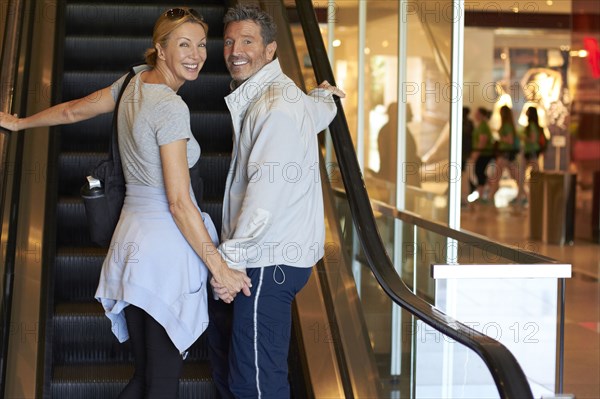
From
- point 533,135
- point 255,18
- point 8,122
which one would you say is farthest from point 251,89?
point 533,135

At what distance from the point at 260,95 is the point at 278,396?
3.23ft

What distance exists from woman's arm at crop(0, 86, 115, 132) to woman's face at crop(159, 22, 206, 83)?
0.35 meters

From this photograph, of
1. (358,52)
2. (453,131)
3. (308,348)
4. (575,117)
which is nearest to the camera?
(308,348)

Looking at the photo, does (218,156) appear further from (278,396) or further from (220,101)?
(278,396)

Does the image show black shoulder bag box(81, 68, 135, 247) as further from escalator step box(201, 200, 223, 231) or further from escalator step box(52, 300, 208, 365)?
escalator step box(201, 200, 223, 231)

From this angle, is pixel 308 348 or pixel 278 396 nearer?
pixel 278 396

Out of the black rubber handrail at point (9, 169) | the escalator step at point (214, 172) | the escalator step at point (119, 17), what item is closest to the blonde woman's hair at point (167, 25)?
the black rubber handrail at point (9, 169)

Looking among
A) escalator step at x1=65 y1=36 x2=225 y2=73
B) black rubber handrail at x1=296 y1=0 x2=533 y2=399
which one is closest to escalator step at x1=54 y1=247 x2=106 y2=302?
black rubber handrail at x1=296 y1=0 x2=533 y2=399

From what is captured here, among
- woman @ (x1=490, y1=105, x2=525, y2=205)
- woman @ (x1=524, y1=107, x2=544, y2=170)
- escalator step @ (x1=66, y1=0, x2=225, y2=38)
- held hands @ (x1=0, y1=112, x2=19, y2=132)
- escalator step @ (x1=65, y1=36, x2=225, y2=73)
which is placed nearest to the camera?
held hands @ (x1=0, y1=112, x2=19, y2=132)

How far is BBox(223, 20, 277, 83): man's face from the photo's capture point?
9.69ft

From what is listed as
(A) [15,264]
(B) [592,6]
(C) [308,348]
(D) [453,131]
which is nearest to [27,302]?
(A) [15,264]

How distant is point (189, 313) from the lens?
2908 mm

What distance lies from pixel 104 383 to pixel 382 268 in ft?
4.67

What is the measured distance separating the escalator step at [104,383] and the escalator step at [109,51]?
2.56 meters
